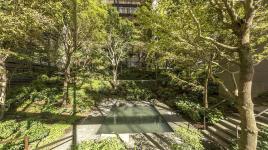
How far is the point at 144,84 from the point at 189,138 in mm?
10163

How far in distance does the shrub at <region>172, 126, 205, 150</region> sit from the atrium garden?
1.9 inches

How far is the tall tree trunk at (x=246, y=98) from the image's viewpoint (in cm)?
351

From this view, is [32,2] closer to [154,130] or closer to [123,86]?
[154,130]

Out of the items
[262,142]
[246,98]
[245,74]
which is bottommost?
[262,142]

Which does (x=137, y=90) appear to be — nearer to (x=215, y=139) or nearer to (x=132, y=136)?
(x=132, y=136)

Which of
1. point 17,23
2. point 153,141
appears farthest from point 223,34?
point 17,23

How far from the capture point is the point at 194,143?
312 inches

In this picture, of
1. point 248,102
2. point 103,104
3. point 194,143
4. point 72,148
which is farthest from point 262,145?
point 103,104

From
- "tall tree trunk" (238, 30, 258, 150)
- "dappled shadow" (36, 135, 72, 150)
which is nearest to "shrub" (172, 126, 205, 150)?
"tall tree trunk" (238, 30, 258, 150)

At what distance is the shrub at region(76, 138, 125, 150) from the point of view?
7.54 m

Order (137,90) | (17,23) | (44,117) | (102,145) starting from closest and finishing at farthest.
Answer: (102,145) < (17,23) < (44,117) < (137,90)

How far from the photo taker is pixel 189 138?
27.5 feet

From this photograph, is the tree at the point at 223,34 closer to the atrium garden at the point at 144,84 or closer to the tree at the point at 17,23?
the atrium garden at the point at 144,84

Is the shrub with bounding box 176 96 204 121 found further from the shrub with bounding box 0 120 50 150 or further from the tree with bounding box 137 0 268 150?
the shrub with bounding box 0 120 50 150
